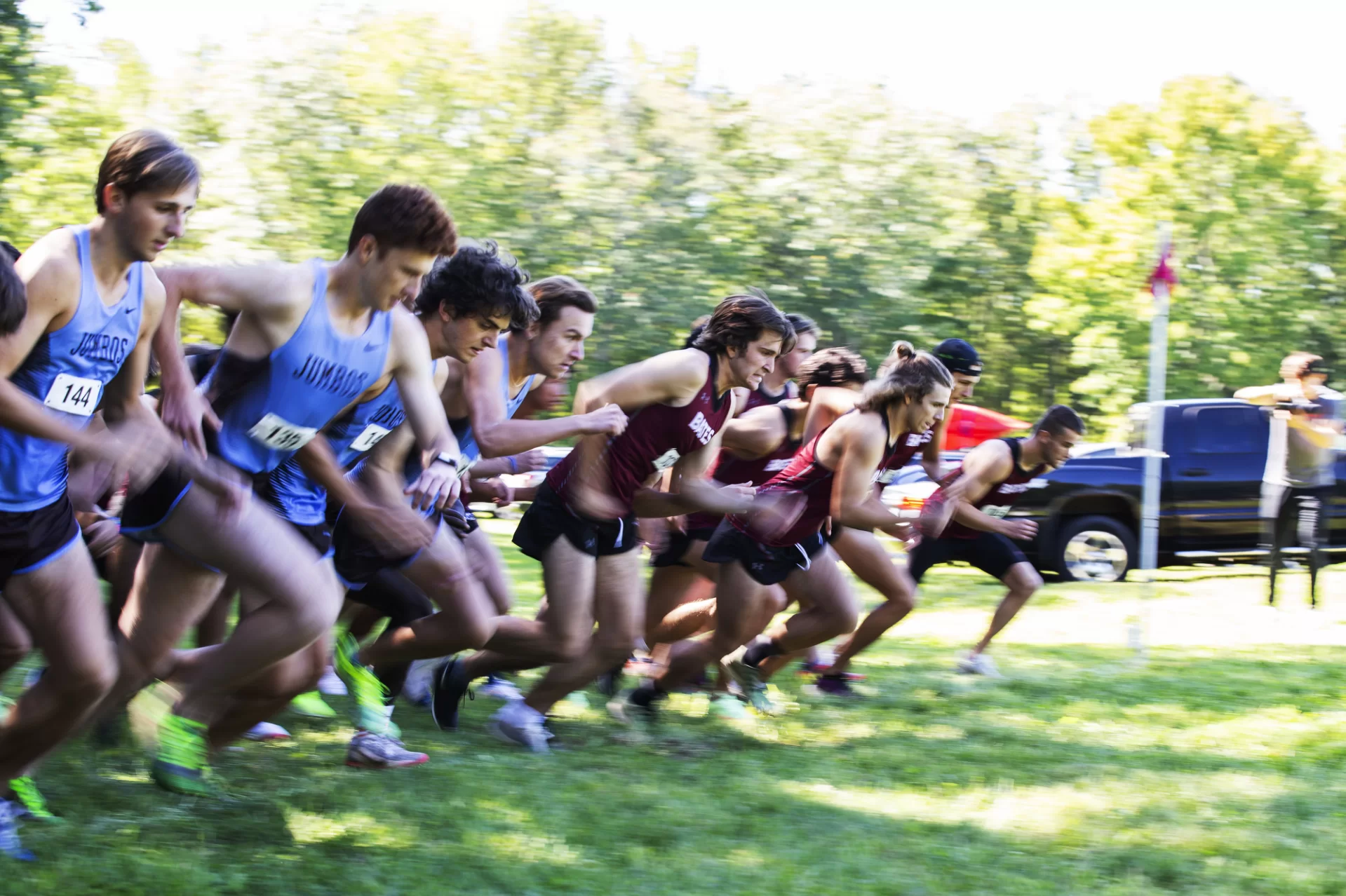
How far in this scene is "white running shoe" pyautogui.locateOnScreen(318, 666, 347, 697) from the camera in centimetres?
611

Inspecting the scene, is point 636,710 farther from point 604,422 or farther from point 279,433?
point 279,433

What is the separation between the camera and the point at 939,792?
14.9 feet

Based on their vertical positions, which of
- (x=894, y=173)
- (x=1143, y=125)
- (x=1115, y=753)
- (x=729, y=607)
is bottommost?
(x=1115, y=753)

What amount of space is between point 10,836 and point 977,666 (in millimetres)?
5068

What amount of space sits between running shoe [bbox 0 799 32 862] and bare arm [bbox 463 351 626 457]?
1.75 meters

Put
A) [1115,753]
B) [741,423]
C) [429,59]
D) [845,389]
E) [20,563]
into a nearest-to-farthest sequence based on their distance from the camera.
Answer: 1. [20,563]
2. [1115,753]
3. [741,423]
4. [845,389]
5. [429,59]

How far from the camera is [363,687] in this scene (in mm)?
4773

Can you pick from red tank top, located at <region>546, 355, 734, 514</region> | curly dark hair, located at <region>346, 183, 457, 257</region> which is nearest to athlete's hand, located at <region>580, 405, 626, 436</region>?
red tank top, located at <region>546, 355, 734, 514</region>

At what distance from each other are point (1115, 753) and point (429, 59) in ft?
81.7

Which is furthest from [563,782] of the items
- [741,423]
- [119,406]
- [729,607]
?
[741,423]

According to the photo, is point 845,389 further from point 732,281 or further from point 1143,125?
point 1143,125

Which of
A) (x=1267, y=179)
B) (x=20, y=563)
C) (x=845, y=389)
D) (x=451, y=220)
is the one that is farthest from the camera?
(x=1267, y=179)

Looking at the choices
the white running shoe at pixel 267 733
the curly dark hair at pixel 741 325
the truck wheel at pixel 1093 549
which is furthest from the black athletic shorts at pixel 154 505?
the truck wheel at pixel 1093 549

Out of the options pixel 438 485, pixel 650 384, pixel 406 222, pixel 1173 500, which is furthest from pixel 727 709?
pixel 1173 500
